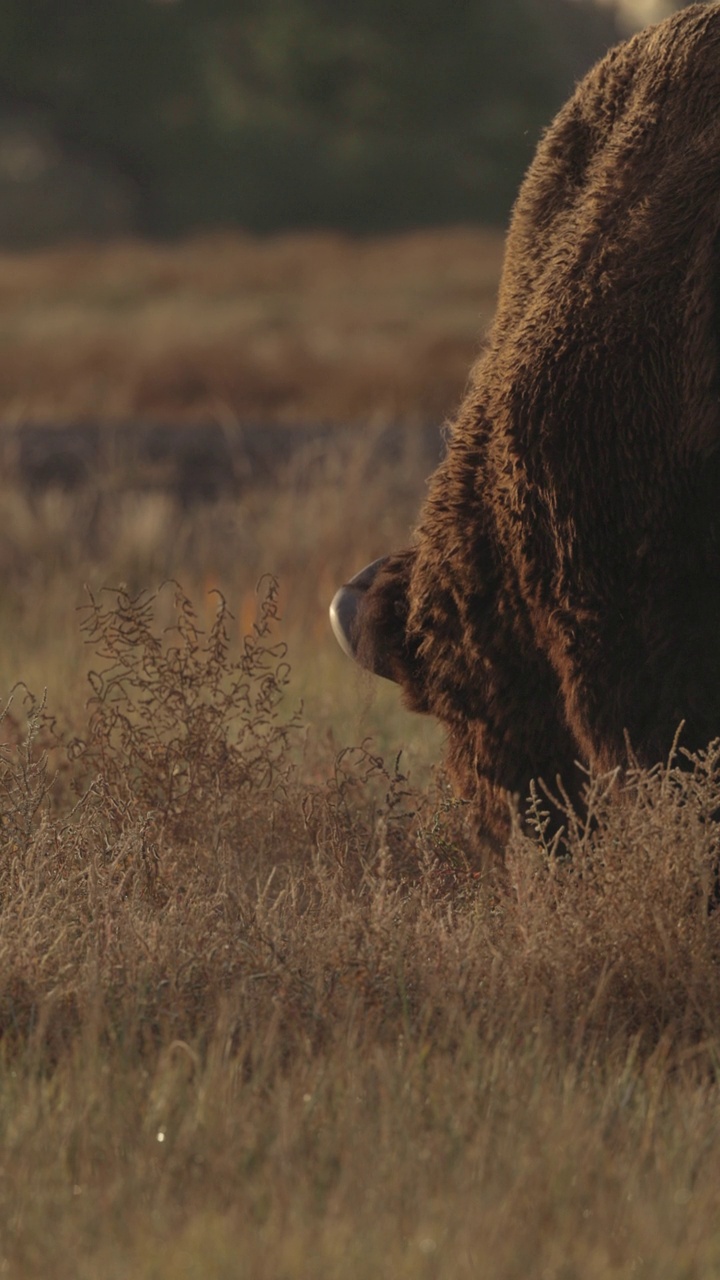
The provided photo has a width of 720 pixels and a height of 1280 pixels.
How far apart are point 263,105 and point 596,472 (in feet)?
137

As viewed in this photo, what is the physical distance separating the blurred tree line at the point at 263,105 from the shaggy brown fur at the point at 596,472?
39.3 metres

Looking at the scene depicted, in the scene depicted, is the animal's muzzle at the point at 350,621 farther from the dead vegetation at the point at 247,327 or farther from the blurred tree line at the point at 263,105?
the blurred tree line at the point at 263,105

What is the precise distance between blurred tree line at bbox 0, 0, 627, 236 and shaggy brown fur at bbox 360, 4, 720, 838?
39.3 meters

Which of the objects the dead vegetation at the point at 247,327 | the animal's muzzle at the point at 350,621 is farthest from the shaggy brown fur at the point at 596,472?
the dead vegetation at the point at 247,327

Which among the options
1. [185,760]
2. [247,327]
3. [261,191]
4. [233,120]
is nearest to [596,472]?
[185,760]

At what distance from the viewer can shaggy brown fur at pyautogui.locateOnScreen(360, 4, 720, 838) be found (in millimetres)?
3584

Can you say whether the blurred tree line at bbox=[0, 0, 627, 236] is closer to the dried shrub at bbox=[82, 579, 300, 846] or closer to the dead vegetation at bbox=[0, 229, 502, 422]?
the dead vegetation at bbox=[0, 229, 502, 422]

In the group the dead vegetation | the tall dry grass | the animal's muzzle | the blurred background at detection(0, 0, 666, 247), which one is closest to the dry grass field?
the tall dry grass

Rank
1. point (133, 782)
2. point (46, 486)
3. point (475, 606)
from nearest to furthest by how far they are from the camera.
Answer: point (475, 606) < point (133, 782) < point (46, 486)

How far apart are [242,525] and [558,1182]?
8448mm

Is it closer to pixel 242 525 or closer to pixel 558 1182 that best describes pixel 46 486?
pixel 242 525

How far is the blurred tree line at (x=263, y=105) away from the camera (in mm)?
42562

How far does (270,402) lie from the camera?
22.6m

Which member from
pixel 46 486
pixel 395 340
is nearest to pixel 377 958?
pixel 46 486
